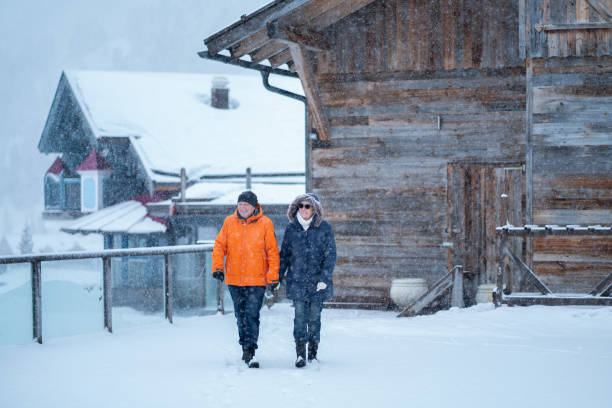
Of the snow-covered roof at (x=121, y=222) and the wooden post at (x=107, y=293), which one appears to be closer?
the wooden post at (x=107, y=293)

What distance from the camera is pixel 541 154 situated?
1273cm

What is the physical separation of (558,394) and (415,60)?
822cm

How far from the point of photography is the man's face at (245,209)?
7654 mm

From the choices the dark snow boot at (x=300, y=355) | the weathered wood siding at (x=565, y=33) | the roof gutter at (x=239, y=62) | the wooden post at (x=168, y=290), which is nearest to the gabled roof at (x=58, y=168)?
the roof gutter at (x=239, y=62)

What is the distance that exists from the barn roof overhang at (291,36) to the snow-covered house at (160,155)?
354 inches

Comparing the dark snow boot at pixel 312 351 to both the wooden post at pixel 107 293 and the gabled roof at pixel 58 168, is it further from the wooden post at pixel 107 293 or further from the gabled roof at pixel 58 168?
the gabled roof at pixel 58 168

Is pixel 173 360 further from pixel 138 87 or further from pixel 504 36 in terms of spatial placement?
pixel 138 87

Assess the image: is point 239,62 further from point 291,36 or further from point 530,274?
point 530,274

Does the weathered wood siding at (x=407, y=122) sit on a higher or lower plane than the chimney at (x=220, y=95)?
lower

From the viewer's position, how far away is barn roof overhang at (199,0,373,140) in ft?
39.1

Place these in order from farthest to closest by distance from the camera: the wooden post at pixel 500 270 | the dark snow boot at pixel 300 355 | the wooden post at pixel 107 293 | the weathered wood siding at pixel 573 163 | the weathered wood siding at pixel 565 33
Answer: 1. the weathered wood siding at pixel 573 163
2. the weathered wood siding at pixel 565 33
3. the wooden post at pixel 500 270
4. the wooden post at pixel 107 293
5. the dark snow boot at pixel 300 355

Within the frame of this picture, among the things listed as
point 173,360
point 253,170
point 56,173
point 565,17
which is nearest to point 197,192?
point 253,170

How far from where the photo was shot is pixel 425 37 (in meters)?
13.4

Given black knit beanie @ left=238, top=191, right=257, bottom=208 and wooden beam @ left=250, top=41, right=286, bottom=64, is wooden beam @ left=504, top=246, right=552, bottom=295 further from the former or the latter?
wooden beam @ left=250, top=41, right=286, bottom=64
